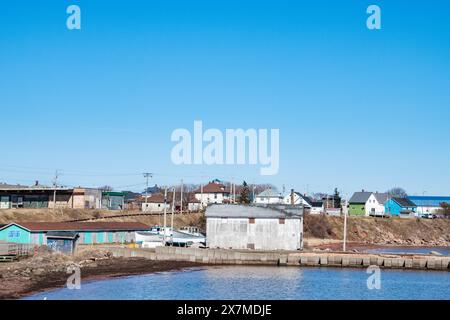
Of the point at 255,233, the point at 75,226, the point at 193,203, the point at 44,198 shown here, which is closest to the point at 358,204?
the point at 193,203

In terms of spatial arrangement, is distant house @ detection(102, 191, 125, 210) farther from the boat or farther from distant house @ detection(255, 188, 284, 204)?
the boat

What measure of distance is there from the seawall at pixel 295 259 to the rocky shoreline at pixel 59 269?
1.53 meters

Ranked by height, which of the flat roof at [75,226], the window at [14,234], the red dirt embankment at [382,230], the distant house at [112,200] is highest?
the distant house at [112,200]

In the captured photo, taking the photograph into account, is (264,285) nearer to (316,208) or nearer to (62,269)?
(62,269)

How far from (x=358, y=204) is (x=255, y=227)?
72977 mm

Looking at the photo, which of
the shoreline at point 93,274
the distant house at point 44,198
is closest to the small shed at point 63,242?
the shoreline at point 93,274

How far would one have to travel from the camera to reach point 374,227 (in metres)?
106

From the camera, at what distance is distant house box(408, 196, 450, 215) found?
463 feet

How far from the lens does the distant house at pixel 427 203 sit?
5551 inches

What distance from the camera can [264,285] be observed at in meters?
42.8

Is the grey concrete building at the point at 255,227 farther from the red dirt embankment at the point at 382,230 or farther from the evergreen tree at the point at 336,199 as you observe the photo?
the evergreen tree at the point at 336,199

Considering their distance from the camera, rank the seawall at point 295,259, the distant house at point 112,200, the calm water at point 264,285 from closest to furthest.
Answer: the calm water at point 264,285 < the seawall at point 295,259 < the distant house at point 112,200
